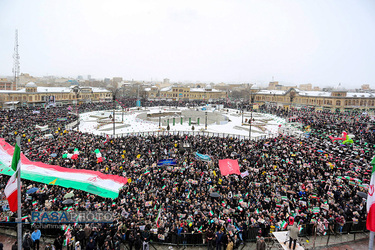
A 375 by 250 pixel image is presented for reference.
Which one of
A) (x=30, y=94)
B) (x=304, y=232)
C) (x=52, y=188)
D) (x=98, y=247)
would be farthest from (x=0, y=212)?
(x=30, y=94)

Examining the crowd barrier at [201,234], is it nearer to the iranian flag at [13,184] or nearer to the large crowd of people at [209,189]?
the large crowd of people at [209,189]

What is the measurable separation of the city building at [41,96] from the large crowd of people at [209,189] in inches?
1518

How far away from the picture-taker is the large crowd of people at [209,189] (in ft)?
34.7

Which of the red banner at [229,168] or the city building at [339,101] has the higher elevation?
the city building at [339,101]

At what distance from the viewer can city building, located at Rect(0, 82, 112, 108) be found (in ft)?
194

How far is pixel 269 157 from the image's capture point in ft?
68.8

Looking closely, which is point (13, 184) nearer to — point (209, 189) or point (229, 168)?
point (209, 189)

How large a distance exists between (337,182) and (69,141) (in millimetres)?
24761

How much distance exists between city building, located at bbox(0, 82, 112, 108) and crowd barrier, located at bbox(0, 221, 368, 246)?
46948mm

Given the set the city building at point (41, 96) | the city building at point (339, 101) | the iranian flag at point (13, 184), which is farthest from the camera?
the city building at point (339, 101)

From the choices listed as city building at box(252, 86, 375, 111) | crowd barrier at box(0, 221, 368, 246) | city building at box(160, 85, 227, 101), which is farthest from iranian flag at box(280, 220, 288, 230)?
city building at box(160, 85, 227, 101)

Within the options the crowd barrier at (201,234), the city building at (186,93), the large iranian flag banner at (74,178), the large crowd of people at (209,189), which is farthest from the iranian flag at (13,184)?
the city building at (186,93)

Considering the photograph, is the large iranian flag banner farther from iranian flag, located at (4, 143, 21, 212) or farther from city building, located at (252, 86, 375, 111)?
city building, located at (252, 86, 375, 111)

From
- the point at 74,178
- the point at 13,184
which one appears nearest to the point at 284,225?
the point at 13,184
